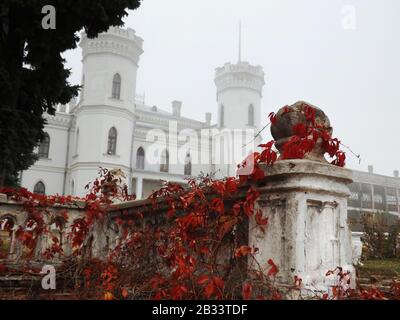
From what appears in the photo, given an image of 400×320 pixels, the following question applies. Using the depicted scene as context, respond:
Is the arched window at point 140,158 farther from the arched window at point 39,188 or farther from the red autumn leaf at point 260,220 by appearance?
the red autumn leaf at point 260,220

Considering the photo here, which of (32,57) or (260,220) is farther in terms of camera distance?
(32,57)

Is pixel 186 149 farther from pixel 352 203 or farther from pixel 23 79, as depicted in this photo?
pixel 23 79

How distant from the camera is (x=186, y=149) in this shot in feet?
116

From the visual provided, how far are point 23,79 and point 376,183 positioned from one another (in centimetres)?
5153

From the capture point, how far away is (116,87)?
97.4ft

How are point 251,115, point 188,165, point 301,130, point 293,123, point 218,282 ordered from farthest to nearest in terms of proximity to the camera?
point 251,115 → point 188,165 → point 293,123 → point 301,130 → point 218,282

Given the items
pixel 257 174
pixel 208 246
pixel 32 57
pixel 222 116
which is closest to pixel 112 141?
pixel 222 116

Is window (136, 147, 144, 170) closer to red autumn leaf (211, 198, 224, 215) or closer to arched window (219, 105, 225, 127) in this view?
arched window (219, 105, 225, 127)

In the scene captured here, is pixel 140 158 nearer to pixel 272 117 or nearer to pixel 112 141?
pixel 112 141

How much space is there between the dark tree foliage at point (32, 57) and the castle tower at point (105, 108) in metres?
19.9

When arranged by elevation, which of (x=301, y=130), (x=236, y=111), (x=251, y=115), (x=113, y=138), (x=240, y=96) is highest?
(x=240, y=96)

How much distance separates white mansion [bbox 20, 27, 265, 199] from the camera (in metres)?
28.6

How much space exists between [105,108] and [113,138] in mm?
2248

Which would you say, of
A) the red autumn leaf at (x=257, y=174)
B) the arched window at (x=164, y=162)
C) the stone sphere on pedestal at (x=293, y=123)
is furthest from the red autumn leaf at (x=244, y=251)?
the arched window at (x=164, y=162)
